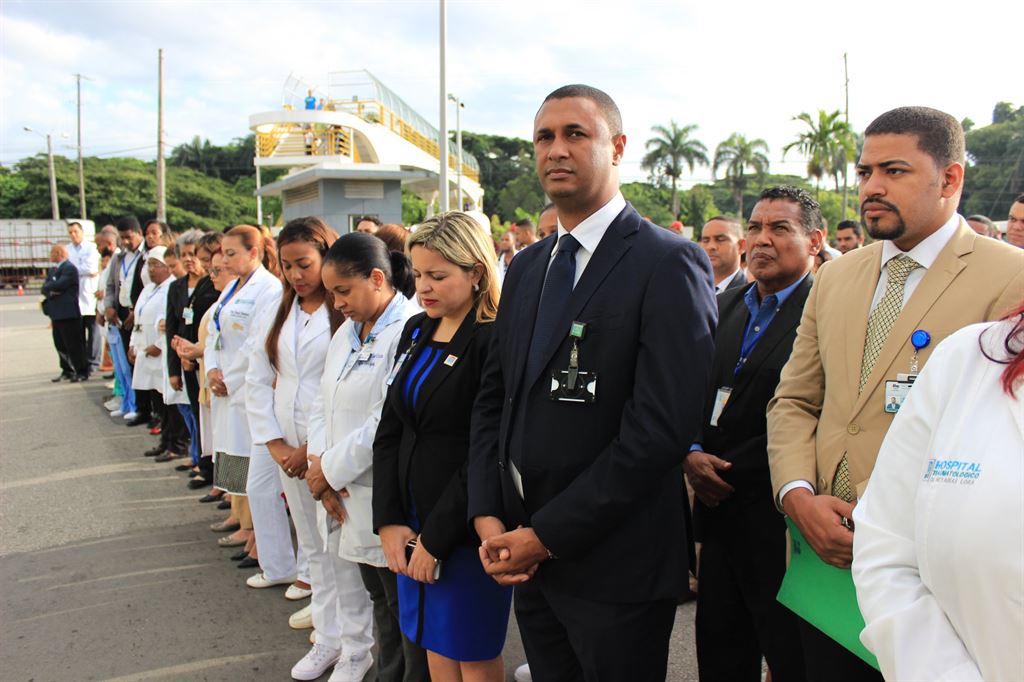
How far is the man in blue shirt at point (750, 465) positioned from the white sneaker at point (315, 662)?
6.08 ft

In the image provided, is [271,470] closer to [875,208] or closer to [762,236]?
[762,236]

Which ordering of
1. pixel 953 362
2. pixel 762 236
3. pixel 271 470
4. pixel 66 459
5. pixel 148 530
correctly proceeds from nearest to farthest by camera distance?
pixel 953 362 < pixel 762 236 < pixel 271 470 < pixel 148 530 < pixel 66 459

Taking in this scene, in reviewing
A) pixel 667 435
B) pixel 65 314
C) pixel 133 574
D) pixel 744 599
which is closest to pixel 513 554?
pixel 667 435

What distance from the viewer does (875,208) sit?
2037 millimetres

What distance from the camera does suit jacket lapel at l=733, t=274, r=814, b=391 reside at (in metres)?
2.75

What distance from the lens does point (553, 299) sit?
7.27 feet

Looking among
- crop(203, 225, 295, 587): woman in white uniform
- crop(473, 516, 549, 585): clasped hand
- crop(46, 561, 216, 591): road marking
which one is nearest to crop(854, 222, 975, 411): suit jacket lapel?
crop(473, 516, 549, 585): clasped hand

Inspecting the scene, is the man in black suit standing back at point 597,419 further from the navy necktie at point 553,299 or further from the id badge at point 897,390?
the id badge at point 897,390

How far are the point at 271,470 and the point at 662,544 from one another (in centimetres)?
299

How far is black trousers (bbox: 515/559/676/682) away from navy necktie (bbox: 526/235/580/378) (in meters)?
0.71

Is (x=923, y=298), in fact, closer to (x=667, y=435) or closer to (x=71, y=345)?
(x=667, y=435)

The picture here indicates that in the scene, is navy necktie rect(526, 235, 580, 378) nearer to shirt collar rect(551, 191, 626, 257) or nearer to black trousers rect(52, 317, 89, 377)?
shirt collar rect(551, 191, 626, 257)

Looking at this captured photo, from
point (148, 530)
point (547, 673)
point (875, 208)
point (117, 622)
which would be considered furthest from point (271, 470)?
point (875, 208)

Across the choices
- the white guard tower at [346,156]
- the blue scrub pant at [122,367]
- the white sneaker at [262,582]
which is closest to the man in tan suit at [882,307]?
the white sneaker at [262,582]
